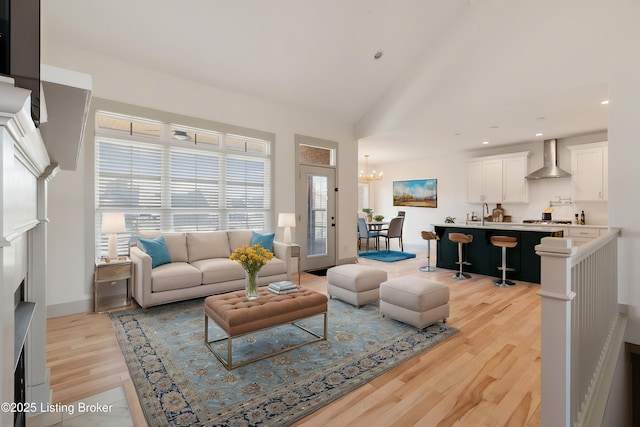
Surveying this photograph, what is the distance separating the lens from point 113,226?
12.3 feet

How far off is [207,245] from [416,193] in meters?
7.01

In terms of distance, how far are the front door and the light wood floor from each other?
310 centimetres

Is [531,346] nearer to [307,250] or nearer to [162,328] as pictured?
[162,328]

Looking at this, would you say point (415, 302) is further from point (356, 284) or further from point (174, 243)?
point (174, 243)

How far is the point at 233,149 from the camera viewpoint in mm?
5176

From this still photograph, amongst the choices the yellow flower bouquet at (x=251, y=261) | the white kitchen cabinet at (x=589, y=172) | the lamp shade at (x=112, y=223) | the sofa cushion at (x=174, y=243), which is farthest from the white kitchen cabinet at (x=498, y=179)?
the lamp shade at (x=112, y=223)

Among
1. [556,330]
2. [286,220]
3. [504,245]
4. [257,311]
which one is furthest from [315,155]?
[556,330]

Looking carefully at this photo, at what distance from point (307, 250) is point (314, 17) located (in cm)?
385

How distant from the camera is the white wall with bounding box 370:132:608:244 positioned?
6.67 m

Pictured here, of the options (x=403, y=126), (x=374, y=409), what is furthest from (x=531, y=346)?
(x=403, y=126)

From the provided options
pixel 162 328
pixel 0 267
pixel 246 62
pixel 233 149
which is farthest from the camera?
pixel 233 149

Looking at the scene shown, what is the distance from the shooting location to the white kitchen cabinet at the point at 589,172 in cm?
603

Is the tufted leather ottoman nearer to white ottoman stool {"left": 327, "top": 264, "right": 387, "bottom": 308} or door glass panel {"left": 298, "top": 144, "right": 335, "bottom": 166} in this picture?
white ottoman stool {"left": 327, "top": 264, "right": 387, "bottom": 308}

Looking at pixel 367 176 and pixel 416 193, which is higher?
pixel 367 176
